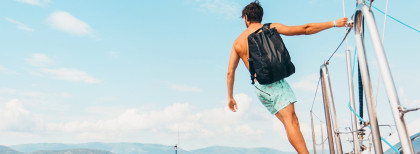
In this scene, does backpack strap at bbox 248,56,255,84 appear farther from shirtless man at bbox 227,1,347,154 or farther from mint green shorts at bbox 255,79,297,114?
mint green shorts at bbox 255,79,297,114

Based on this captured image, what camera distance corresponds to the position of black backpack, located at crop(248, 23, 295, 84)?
3.86m

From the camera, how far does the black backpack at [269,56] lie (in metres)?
3.86

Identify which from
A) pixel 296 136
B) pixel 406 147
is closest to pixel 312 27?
pixel 296 136

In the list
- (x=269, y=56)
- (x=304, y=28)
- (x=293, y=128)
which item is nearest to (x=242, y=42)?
(x=269, y=56)

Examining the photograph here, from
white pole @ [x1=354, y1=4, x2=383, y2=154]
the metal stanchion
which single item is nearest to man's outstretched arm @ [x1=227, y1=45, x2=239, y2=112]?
the metal stanchion

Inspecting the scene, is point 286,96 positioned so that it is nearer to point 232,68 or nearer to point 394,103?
point 232,68

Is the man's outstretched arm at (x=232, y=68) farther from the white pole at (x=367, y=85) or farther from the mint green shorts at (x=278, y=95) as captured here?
the white pole at (x=367, y=85)

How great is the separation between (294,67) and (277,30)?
0.46 m

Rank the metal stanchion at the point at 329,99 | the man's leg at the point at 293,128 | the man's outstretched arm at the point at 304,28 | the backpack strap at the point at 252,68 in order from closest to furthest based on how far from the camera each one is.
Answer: the man's outstretched arm at the point at 304,28 → the man's leg at the point at 293,128 → the backpack strap at the point at 252,68 → the metal stanchion at the point at 329,99

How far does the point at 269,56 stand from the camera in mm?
3871

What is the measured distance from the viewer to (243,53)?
171 inches

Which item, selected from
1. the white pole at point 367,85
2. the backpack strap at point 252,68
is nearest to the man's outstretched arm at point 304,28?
the backpack strap at point 252,68

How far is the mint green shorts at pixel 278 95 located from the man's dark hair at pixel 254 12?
866mm

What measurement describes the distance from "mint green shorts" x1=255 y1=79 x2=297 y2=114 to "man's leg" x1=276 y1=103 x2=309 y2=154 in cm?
6
